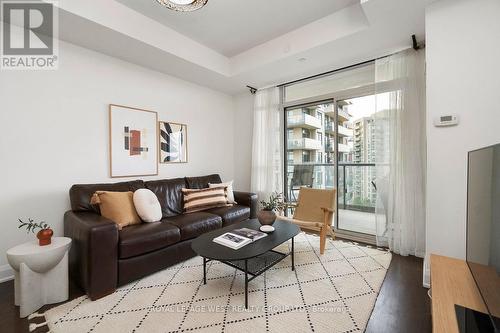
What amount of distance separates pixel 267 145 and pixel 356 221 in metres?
1.92

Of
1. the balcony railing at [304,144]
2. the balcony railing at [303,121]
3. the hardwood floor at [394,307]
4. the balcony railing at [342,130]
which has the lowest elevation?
the hardwood floor at [394,307]

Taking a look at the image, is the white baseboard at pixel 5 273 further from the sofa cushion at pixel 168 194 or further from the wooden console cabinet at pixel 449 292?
the wooden console cabinet at pixel 449 292

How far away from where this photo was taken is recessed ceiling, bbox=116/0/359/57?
8.03ft

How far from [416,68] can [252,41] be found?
6.88ft

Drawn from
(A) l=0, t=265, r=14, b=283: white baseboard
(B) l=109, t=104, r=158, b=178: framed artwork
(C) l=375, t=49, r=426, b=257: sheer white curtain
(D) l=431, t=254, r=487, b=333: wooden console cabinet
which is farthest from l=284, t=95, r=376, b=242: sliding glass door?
(A) l=0, t=265, r=14, b=283: white baseboard

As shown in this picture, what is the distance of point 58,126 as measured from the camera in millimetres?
2514

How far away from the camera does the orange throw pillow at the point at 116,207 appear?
236 centimetres

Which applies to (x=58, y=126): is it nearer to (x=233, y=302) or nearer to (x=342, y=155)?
(x=233, y=302)

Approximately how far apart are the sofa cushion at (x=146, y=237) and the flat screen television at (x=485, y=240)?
225 cm

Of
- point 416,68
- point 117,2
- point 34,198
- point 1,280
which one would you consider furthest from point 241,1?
point 1,280

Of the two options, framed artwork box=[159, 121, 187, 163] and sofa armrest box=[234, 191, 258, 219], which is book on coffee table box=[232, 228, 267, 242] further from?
framed artwork box=[159, 121, 187, 163]

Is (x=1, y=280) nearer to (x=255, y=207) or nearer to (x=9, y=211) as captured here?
(x=9, y=211)

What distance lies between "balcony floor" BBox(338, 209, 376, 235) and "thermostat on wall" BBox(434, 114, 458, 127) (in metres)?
1.76

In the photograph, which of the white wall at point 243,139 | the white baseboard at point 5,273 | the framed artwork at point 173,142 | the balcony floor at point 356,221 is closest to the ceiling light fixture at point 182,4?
the framed artwork at point 173,142
